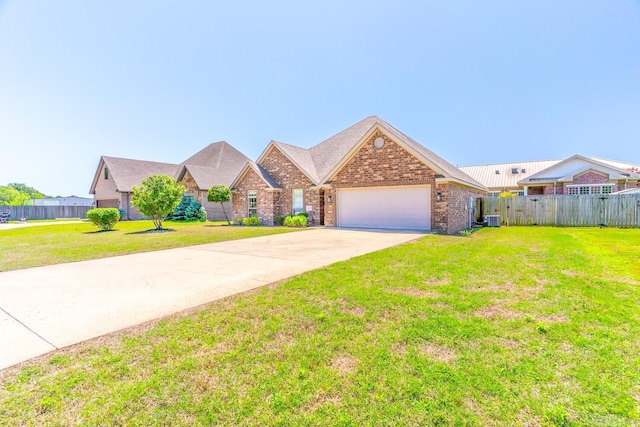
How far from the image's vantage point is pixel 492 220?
62.8 feet

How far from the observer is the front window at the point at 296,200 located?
69.4ft

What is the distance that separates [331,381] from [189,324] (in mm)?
2225

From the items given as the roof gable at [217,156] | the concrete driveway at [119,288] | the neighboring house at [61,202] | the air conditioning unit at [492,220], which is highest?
the roof gable at [217,156]

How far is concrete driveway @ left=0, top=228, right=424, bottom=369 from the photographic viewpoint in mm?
3770

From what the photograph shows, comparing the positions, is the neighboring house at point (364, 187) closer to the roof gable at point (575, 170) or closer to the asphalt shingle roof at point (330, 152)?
the asphalt shingle roof at point (330, 152)

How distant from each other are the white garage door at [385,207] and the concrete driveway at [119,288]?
6.99 m

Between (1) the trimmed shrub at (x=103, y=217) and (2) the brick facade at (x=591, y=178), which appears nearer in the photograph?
(1) the trimmed shrub at (x=103, y=217)

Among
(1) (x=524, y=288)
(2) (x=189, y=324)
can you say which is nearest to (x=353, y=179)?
(1) (x=524, y=288)

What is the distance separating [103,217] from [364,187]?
15494 mm

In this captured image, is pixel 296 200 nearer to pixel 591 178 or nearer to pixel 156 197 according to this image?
pixel 156 197

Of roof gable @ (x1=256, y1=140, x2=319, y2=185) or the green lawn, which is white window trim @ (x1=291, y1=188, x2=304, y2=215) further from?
the green lawn

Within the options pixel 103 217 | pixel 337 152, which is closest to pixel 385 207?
pixel 337 152

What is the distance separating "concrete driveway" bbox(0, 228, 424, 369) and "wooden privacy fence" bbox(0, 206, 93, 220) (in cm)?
3685

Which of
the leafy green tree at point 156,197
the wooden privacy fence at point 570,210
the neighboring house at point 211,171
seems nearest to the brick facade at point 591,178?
the wooden privacy fence at point 570,210
